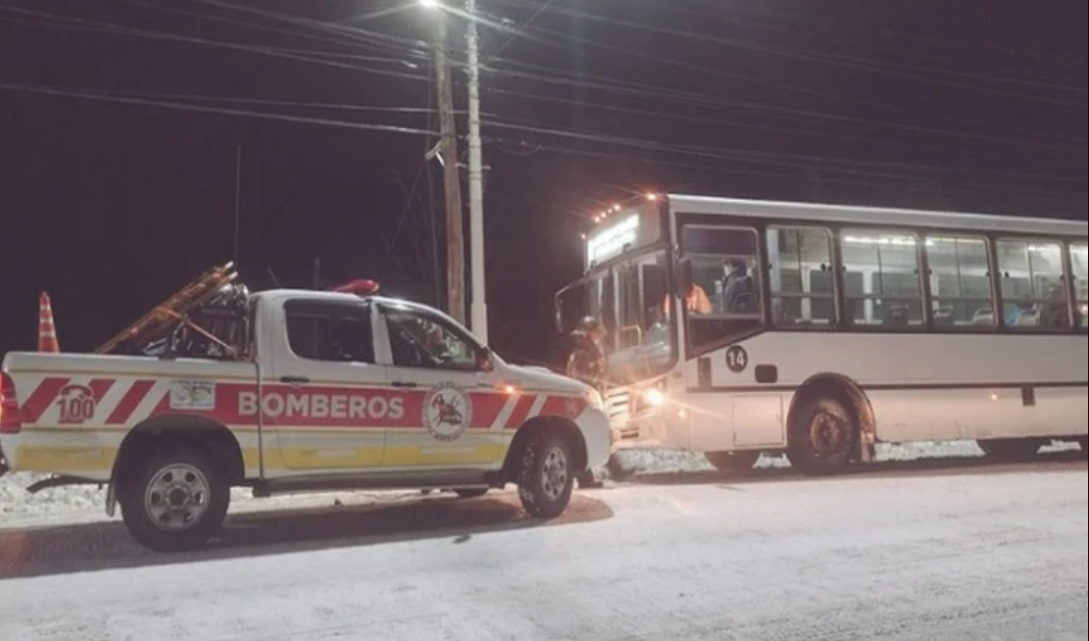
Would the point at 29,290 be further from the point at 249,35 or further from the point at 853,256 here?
the point at 853,256

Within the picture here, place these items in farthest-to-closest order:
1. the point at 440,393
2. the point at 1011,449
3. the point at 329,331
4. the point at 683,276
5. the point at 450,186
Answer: the point at 1011,449, the point at 683,276, the point at 450,186, the point at 440,393, the point at 329,331

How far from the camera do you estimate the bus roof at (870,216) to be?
1157 cm

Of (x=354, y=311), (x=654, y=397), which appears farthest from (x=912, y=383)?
(x=354, y=311)

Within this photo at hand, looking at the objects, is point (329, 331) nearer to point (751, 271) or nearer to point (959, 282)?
point (751, 271)

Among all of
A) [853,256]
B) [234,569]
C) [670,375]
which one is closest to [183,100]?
[234,569]

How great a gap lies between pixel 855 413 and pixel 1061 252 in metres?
4.40

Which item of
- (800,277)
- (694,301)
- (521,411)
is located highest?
(800,277)

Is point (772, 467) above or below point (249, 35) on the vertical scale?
below

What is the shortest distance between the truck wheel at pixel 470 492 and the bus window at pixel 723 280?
122 inches

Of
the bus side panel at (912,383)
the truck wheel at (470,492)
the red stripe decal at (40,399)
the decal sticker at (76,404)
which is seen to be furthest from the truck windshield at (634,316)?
the red stripe decal at (40,399)

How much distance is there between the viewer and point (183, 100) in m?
7.27

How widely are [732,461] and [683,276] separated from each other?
3.53 meters

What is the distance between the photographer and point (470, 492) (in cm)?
949

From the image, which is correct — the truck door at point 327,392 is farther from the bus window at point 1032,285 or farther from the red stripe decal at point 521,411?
the bus window at point 1032,285
